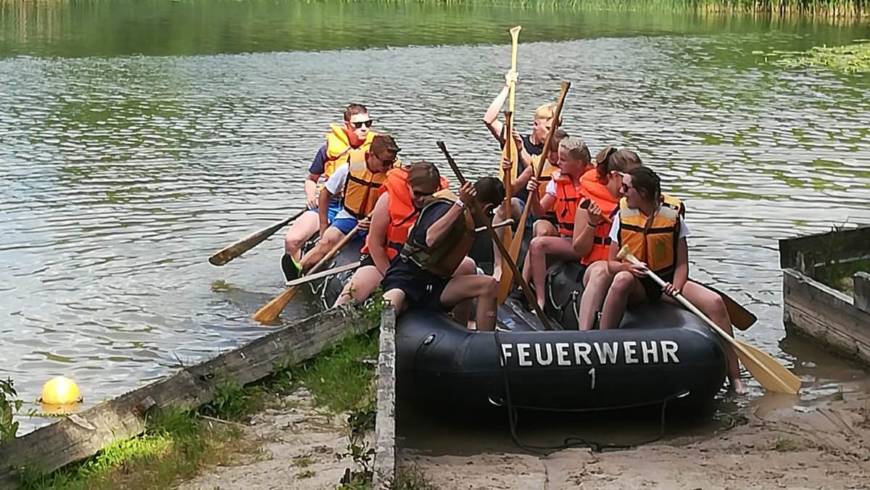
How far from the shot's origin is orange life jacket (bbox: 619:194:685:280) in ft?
19.6

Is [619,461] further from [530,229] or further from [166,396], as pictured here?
[530,229]

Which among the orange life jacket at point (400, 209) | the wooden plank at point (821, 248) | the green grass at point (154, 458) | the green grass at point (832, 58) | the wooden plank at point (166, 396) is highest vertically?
the green grass at point (832, 58)

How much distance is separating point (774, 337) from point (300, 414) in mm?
2945

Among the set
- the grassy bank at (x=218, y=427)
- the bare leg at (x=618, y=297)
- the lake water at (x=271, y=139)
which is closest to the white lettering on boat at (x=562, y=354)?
the bare leg at (x=618, y=297)

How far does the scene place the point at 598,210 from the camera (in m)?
6.38

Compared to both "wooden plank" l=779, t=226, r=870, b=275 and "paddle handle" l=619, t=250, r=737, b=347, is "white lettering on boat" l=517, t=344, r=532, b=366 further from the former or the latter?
"wooden plank" l=779, t=226, r=870, b=275

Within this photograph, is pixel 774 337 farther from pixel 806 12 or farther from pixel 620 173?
pixel 806 12

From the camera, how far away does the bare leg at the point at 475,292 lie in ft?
19.5

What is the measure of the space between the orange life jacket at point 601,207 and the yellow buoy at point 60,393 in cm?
262

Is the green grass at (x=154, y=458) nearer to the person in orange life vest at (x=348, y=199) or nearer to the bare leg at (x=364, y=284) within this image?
the bare leg at (x=364, y=284)

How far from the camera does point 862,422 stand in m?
5.57

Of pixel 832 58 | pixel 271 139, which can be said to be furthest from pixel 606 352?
pixel 832 58

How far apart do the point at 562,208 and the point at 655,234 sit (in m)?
1.29

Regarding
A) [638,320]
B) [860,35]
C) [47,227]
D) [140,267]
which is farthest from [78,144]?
[860,35]
